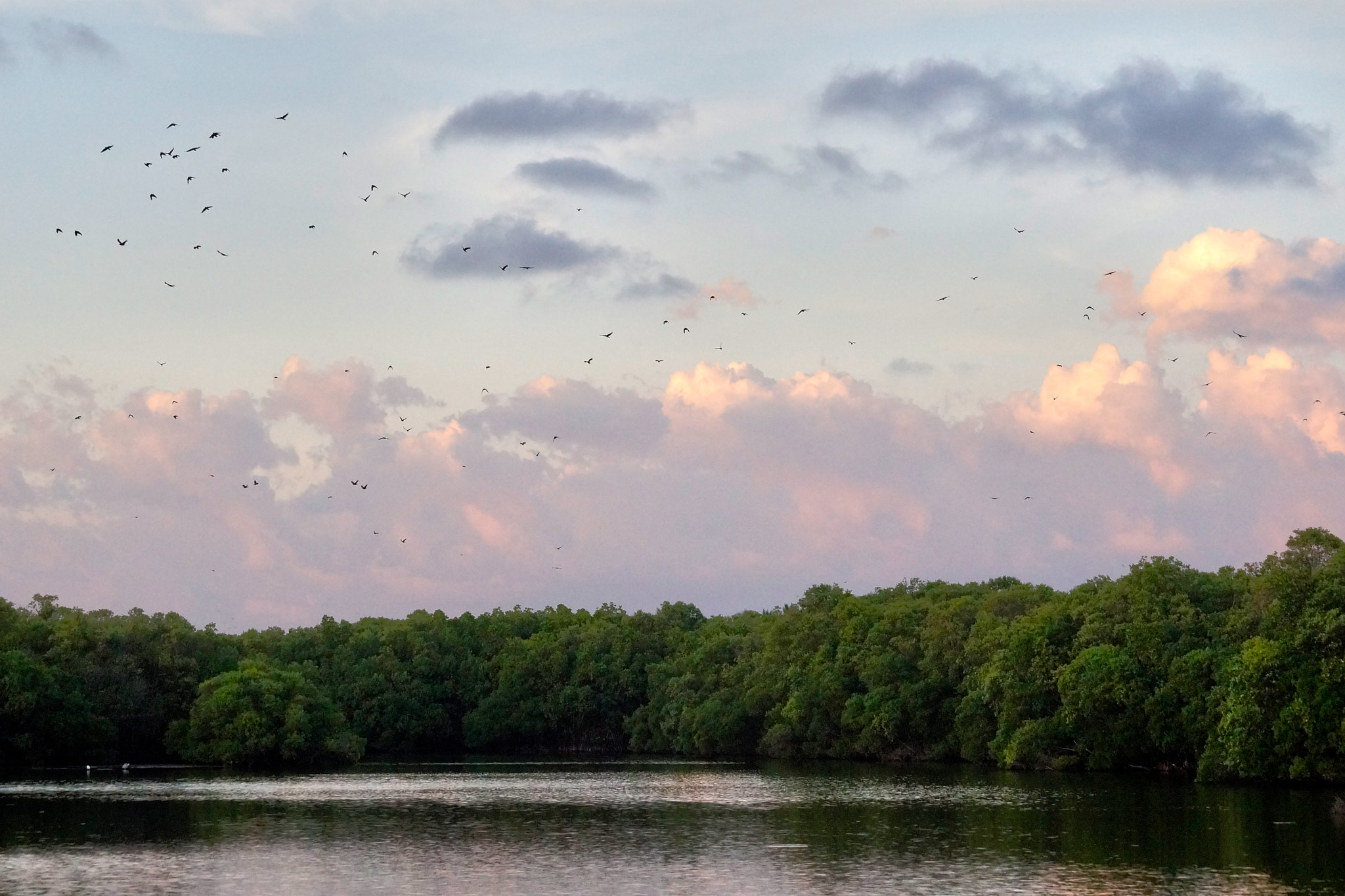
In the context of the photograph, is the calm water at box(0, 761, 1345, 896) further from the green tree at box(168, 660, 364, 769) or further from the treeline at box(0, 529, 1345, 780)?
the green tree at box(168, 660, 364, 769)

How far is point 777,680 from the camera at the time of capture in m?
144

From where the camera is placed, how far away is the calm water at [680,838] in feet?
155

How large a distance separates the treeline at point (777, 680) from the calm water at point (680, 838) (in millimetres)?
6420

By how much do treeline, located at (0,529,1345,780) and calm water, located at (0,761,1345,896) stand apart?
6420 millimetres

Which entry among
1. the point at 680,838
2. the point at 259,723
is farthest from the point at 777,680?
the point at 680,838

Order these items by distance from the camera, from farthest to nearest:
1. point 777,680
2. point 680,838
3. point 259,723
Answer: point 777,680
point 259,723
point 680,838

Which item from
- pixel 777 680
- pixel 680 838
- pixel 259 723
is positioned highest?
pixel 777 680

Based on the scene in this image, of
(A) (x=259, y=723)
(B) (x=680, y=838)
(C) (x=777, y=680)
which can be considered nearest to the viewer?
(B) (x=680, y=838)

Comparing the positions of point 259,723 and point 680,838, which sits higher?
point 259,723

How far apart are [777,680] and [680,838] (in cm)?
8346

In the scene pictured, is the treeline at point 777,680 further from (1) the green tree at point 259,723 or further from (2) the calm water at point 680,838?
(2) the calm water at point 680,838

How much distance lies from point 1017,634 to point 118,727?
78.8m

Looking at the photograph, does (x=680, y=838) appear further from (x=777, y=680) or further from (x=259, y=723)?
(x=777, y=680)

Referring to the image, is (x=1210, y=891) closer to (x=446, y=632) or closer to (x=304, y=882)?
(x=304, y=882)
